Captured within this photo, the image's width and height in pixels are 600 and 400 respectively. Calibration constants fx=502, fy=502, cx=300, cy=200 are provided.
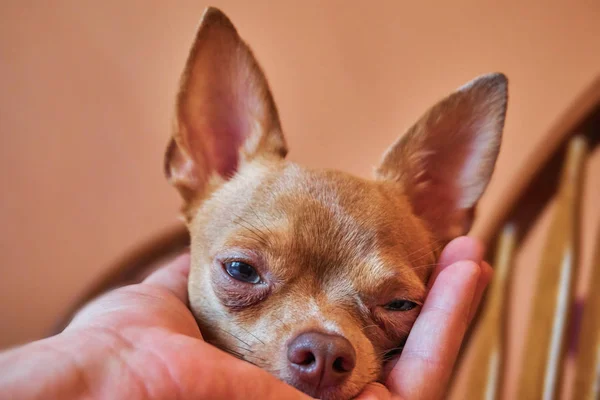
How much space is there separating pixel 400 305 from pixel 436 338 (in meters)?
0.13

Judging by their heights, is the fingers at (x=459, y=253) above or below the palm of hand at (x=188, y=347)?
above

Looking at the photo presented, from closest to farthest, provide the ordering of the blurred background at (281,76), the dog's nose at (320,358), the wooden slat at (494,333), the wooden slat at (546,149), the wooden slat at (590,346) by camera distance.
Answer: the dog's nose at (320,358) → the wooden slat at (590,346) → the wooden slat at (546,149) → the wooden slat at (494,333) → the blurred background at (281,76)

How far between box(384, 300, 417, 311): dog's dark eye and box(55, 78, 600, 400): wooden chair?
0.87m

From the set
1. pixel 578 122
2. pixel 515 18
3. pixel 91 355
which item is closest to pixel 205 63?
pixel 91 355

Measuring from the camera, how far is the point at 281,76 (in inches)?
128

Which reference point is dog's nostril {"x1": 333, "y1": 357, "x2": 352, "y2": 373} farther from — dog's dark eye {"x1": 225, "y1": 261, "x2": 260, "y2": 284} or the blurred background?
the blurred background

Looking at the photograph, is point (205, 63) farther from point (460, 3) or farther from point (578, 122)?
point (460, 3)

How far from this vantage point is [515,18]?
9.99 feet

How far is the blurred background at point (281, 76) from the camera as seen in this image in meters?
3.07

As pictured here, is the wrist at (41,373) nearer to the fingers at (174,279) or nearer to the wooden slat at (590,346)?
the fingers at (174,279)

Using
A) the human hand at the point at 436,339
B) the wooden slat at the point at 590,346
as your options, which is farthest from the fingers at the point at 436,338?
the wooden slat at the point at 590,346

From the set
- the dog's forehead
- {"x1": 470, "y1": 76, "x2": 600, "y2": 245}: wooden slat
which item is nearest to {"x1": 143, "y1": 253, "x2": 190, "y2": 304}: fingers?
the dog's forehead

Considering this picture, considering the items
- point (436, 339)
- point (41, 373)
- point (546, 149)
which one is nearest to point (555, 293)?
point (546, 149)

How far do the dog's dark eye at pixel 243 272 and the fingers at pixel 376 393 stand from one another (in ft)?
1.26
